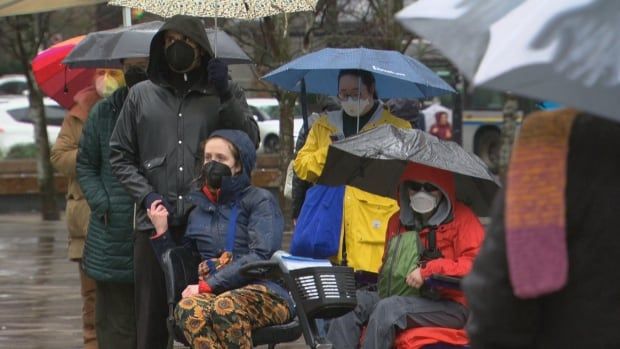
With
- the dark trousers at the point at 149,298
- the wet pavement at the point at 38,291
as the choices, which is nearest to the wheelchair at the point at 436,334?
the dark trousers at the point at 149,298

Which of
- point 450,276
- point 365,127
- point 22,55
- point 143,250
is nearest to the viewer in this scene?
point 450,276

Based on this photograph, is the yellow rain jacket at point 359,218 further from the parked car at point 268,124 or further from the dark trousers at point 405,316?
the parked car at point 268,124

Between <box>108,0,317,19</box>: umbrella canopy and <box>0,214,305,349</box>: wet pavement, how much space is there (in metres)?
2.72

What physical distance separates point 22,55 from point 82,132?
1353cm

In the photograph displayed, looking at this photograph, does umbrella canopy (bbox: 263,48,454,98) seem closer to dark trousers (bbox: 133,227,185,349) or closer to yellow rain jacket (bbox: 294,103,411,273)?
yellow rain jacket (bbox: 294,103,411,273)

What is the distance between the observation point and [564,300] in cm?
342

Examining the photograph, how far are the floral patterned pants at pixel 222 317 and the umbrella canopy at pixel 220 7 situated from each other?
2.03m

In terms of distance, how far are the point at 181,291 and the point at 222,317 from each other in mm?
405

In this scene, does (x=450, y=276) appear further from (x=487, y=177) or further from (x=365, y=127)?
(x=365, y=127)

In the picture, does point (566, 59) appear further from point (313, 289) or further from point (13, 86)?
point (13, 86)

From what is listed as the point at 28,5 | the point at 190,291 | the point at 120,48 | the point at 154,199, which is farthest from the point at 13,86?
the point at 190,291

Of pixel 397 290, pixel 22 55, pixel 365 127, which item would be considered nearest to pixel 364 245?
pixel 365 127

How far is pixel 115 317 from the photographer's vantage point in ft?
25.9

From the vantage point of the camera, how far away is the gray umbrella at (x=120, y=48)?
8.13 m
